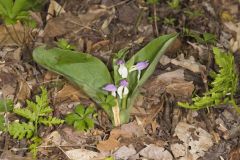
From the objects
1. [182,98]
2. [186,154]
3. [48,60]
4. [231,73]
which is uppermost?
[48,60]

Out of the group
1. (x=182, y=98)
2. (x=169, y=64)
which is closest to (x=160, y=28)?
(x=169, y=64)

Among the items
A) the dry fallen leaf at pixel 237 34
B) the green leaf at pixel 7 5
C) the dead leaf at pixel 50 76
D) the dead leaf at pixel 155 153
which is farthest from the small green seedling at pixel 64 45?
the dry fallen leaf at pixel 237 34

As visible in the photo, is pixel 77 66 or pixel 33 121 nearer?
pixel 77 66

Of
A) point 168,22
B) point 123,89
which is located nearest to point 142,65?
point 123,89

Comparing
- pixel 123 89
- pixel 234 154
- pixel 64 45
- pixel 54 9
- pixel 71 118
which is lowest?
pixel 234 154

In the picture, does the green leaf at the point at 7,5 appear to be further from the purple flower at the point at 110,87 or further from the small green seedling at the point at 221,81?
the small green seedling at the point at 221,81

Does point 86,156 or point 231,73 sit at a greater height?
point 231,73

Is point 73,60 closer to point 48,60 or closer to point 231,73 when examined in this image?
point 48,60

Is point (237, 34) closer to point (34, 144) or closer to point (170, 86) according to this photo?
point (170, 86)
